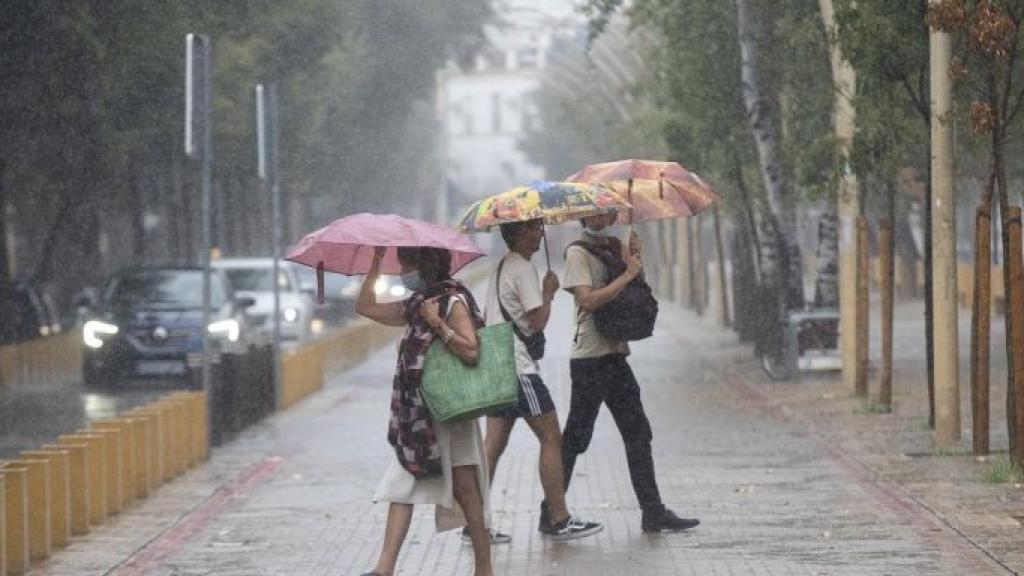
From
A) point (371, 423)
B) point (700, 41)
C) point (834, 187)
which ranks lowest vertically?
point (371, 423)

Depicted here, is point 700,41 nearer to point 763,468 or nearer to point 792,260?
point 792,260

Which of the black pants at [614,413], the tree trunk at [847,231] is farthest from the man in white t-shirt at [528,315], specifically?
the tree trunk at [847,231]

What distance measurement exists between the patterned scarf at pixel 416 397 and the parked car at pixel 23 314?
23.5 m

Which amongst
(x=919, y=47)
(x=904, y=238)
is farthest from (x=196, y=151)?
(x=904, y=238)

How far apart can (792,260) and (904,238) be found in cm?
2405

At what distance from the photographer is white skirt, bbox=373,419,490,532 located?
10.2 meters

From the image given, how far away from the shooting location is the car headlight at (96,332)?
2755 centimetres

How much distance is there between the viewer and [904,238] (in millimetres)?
51688

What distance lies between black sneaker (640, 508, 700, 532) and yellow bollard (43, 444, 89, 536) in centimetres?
328

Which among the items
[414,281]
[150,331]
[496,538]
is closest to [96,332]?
[150,331]

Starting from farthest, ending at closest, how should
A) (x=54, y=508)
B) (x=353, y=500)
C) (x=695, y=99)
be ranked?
(x=695, y=99) < (x=353, y=500) < (x=54, y=508)

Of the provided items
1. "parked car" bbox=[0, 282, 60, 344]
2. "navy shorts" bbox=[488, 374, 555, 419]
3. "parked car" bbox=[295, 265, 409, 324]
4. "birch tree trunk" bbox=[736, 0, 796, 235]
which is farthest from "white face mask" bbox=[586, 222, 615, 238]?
"parked car" bbox=[295, 265, 409, 324]

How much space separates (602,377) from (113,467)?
11.9 feet

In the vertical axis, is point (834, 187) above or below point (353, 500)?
above
